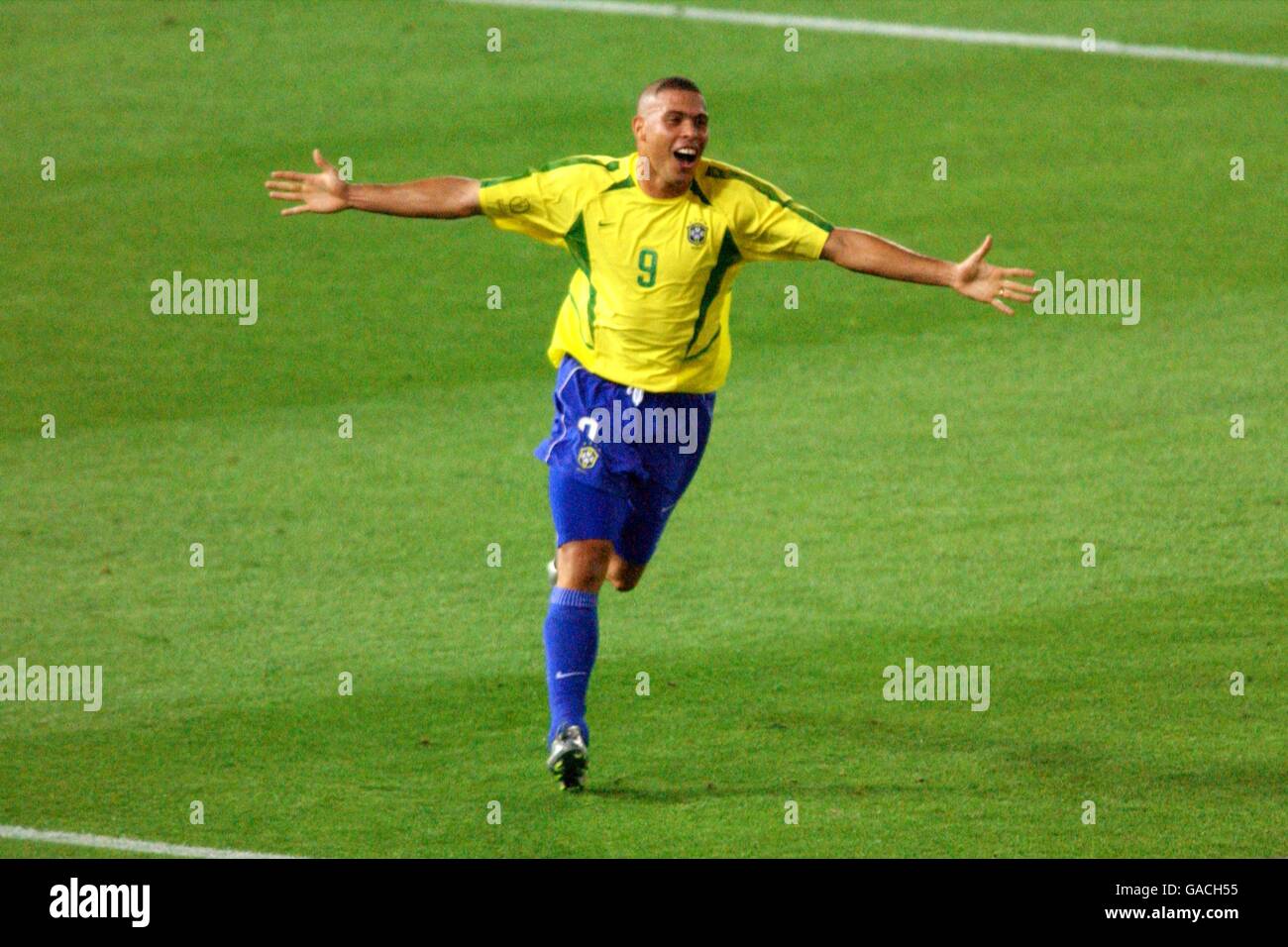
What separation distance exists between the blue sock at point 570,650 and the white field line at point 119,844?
3.87ft

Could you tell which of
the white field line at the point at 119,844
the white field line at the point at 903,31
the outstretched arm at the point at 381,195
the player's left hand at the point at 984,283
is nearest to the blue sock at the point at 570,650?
the white field line at the point at 119,844

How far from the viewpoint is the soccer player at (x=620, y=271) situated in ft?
23.8

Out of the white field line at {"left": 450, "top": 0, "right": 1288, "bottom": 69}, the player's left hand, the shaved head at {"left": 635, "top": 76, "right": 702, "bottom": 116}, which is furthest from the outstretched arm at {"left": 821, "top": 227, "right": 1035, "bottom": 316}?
the white field line at {"left": 450, "top": 0, "right": 1288, "bottom": 69}

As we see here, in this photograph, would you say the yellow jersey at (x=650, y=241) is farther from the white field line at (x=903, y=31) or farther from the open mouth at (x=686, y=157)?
the white field line at (x=903, y=31)

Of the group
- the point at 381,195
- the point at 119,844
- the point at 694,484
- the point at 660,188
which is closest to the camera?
the point at 119,844

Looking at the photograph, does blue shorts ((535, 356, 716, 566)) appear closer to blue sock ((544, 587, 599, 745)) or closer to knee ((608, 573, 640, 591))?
blue sock ((544, 587, 599, 745))

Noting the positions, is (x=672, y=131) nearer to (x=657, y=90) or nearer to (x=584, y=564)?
(x=657, y=90)

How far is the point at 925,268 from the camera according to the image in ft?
23.4

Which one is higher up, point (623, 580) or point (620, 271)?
point (620, 271)

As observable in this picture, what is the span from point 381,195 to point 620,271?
920 millimetres

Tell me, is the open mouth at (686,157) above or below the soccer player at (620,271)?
above

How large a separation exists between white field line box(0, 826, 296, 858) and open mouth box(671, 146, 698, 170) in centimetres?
285

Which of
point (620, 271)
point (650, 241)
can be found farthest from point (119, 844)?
point (650, 241)

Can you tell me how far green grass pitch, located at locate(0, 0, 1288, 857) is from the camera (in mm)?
7426
